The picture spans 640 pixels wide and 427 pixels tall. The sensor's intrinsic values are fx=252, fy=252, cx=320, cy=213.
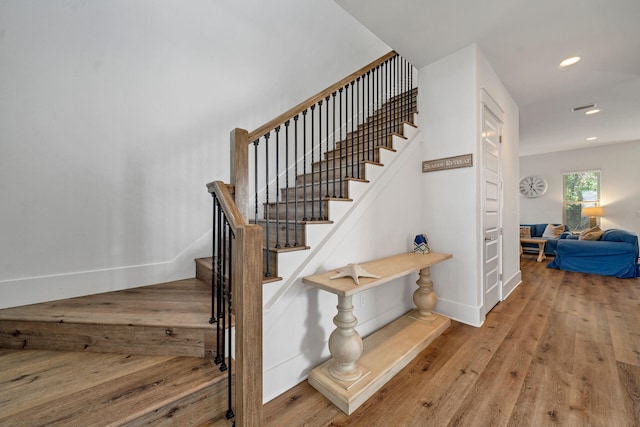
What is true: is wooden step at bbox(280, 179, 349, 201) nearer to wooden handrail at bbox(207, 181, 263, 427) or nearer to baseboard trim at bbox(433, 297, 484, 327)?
wooden handrail at bbox(207, 181, 263, 427)

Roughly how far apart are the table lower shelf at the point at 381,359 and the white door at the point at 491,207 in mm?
818

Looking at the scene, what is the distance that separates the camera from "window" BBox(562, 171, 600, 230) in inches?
272

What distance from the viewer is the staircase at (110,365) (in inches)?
41.7

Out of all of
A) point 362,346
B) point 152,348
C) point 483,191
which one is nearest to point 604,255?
point 483,191

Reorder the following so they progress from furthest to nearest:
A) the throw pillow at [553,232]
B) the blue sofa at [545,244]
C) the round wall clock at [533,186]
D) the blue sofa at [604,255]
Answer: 1. the round wall clock at [533,186]
2. the throw pillow at [553,232]
3. the blue sofa at [545,244]
4. the blue sofa at [604,255]

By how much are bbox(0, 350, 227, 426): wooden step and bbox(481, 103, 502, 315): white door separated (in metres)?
2.74

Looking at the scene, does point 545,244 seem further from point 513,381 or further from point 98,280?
point 98,280

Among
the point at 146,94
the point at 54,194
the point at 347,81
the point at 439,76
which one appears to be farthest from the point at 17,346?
the point at 439,76

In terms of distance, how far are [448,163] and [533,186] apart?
7.28 metres

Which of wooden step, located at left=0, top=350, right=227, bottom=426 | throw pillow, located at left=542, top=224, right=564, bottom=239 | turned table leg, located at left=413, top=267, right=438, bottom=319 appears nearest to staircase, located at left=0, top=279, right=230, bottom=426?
wooden step, located at left=0, top=350, right=227, bottom=426

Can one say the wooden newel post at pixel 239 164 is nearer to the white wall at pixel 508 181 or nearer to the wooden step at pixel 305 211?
the wooden step at pixel 305 211

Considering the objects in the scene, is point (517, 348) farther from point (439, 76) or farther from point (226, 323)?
point (439, 76)

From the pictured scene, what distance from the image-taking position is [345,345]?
1.64 m

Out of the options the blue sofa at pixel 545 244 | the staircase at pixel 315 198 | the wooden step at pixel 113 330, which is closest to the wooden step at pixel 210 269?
the staircase at pixel 315 198
